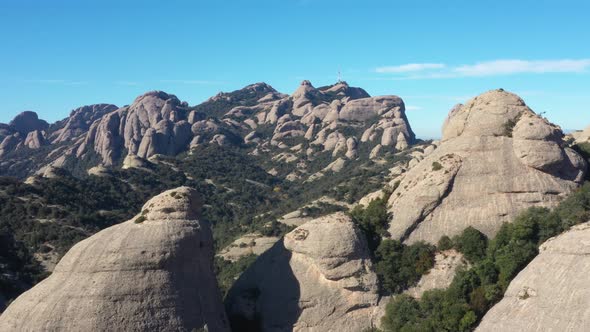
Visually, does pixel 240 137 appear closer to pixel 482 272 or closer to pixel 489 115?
pixel 489 115

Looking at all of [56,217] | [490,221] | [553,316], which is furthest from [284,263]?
[56,217]

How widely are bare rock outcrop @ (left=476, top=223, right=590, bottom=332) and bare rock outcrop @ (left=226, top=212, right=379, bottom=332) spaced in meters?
8.39

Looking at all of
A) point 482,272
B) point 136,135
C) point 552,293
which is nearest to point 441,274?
point 482,272

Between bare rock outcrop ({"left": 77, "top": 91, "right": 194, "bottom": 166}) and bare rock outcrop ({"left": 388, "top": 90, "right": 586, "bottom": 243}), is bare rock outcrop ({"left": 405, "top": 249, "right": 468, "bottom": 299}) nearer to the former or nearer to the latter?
bare rock outcrop ({"left": 388, "top": 90, "right": 586, "bottom": 243})

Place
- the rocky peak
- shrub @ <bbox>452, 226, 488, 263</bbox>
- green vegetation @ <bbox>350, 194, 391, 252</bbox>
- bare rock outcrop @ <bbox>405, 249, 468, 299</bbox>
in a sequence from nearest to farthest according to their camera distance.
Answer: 1. shrub @ <bbox>452, 226, 488, 263</bbox>
2. bare rock outcrop @ <bbox>405, 249, 468, 299</bbox>
3. green vegetation @ <bbox>350, 194, 391, 252</bbox>
4. the rocky peak

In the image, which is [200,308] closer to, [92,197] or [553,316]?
[553,316]

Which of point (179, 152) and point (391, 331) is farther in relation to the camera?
point (179, 152)

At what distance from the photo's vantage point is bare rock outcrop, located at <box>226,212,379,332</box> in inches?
1267

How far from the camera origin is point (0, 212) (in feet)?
251

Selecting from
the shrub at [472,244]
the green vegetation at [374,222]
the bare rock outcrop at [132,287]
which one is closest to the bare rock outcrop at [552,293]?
the shrub at [472,244]

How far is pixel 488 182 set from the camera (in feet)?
117

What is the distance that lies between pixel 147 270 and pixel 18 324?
7168 mm

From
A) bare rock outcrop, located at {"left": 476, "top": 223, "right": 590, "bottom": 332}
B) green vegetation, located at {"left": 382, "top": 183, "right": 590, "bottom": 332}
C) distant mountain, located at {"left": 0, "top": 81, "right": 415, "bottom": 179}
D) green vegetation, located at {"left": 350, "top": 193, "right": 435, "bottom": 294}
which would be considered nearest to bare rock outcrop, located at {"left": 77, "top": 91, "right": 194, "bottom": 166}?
distant mountain, located at {"left": 0, "top": 81, "right": 415, "bottom": 179}

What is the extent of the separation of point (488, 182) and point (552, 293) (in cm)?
1285
